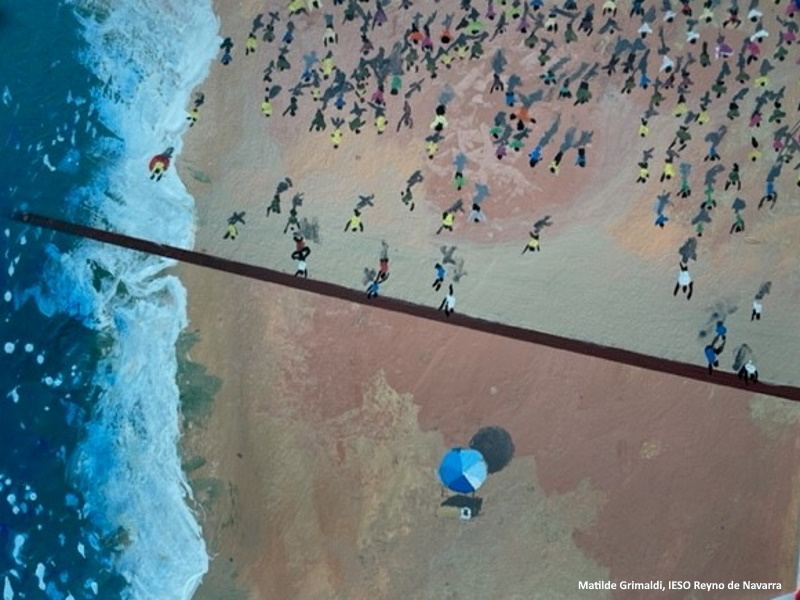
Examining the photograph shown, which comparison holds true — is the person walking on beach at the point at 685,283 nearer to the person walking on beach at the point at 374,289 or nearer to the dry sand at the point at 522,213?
the dry sand at the point at 522,213

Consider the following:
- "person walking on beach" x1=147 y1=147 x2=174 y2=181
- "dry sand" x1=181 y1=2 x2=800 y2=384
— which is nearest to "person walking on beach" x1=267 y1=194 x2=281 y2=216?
"dry sand" x1=181 y1=2 x2=800 y2=384

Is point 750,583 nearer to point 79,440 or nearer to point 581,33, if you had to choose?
point 581,33

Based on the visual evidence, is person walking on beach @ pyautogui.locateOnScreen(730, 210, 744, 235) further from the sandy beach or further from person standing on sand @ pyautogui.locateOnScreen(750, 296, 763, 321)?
person standing on sand @ pyautogui.locateOnScreen(750, 296, 763, 321)

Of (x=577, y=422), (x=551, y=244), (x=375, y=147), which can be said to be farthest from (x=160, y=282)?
(x=577, y=422)

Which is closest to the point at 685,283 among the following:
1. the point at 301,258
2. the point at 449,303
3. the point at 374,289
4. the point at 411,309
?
the point at 449,303

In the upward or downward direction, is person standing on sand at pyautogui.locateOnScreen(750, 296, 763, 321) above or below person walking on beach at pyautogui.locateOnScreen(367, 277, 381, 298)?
above

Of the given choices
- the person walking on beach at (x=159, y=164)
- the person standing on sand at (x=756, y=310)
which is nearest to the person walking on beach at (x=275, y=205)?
the person walking on beach at (x=159, y=164)
